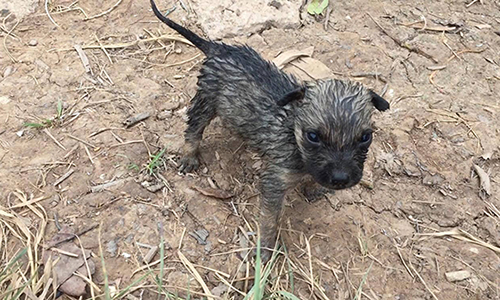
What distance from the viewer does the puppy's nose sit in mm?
3457

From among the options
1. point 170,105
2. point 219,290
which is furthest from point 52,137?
point 219,290

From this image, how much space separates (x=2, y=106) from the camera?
16.5ft

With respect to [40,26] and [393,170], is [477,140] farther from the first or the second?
[40,26]

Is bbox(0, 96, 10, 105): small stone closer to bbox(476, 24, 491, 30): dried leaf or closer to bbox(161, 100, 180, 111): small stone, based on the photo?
bbox(161, 100, 180, 111): small stone

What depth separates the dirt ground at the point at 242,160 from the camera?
13.5 feet

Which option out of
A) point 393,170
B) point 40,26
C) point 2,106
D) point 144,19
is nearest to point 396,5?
point 393,170

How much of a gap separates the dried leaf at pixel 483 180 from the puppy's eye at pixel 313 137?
87.1 inches

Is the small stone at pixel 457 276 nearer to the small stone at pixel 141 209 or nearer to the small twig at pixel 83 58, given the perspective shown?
the small stone at pixel 141 209

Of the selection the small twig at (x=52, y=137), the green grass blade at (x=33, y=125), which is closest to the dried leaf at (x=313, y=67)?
the small twig at (x=52, y=137)

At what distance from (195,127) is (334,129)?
5.38 ft

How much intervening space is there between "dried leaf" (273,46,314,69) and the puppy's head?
1894 mm

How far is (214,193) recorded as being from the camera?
15.0ft

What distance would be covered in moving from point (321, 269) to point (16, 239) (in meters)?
2.55

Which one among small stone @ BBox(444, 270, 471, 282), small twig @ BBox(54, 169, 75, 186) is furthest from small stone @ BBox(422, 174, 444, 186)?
small twig @ BBox(54, 169, 75, 186)
